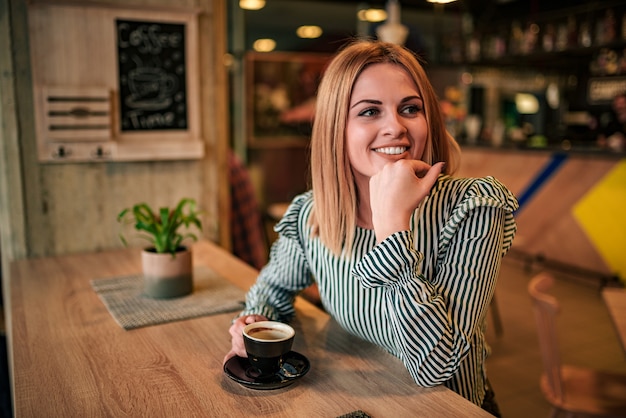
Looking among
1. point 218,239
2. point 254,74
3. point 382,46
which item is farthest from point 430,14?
point 382,46

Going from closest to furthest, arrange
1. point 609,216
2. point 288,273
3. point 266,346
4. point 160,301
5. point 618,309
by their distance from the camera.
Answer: point 266,346
point 288,273
point 160,301
point 618,309
point 609,216

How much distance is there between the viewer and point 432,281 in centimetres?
130

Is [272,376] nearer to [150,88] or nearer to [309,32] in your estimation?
[150,88]

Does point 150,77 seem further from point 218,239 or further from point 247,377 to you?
point 247,377

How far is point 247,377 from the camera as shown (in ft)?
3.90

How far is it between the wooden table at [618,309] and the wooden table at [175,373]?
842 mm

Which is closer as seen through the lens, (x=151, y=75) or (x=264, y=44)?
(x=151, y=75)

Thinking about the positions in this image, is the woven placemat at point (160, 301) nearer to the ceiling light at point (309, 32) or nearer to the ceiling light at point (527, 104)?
the ceiling light at point (527, 104)

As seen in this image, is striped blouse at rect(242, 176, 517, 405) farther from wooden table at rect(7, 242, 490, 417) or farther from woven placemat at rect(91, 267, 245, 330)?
woven placemat at rect(91, 267, 245, 330)

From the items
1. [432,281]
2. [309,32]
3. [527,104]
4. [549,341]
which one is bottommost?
[549,341]

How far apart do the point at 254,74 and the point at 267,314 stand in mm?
6763

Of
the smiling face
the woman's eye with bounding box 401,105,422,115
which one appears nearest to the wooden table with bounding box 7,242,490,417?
the smiling face

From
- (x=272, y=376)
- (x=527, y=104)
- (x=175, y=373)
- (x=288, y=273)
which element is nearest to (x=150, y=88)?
(x=288, y=273)

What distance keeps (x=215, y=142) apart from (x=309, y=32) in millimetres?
7211
